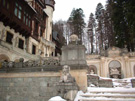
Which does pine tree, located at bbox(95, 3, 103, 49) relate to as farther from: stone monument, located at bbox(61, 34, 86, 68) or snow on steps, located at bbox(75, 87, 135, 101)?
snow on steps, located at bbox(75, 87, 135, 101)

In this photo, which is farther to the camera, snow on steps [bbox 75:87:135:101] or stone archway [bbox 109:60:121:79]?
stone archway [bbox 109:60:121:79]

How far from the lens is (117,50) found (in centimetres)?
2962

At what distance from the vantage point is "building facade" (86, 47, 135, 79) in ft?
93.9

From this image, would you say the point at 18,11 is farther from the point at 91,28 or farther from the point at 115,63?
the point at 91,28

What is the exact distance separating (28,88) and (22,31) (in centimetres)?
1560

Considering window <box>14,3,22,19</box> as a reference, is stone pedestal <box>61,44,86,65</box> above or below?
below

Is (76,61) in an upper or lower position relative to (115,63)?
lower

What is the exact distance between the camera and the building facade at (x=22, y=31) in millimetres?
20000

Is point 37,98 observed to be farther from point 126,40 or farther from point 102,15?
point 102,15

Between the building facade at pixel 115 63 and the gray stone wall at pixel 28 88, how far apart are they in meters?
18.6

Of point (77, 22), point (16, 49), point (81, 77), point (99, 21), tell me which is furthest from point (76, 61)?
point (77, 22)

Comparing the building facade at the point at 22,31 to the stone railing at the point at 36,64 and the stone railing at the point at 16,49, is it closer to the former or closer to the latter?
the stone railing at the point at 16,49

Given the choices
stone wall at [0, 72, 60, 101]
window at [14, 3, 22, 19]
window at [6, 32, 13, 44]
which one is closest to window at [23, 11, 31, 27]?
window at [14, 3, 22, 19]

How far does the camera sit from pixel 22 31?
971 inches
